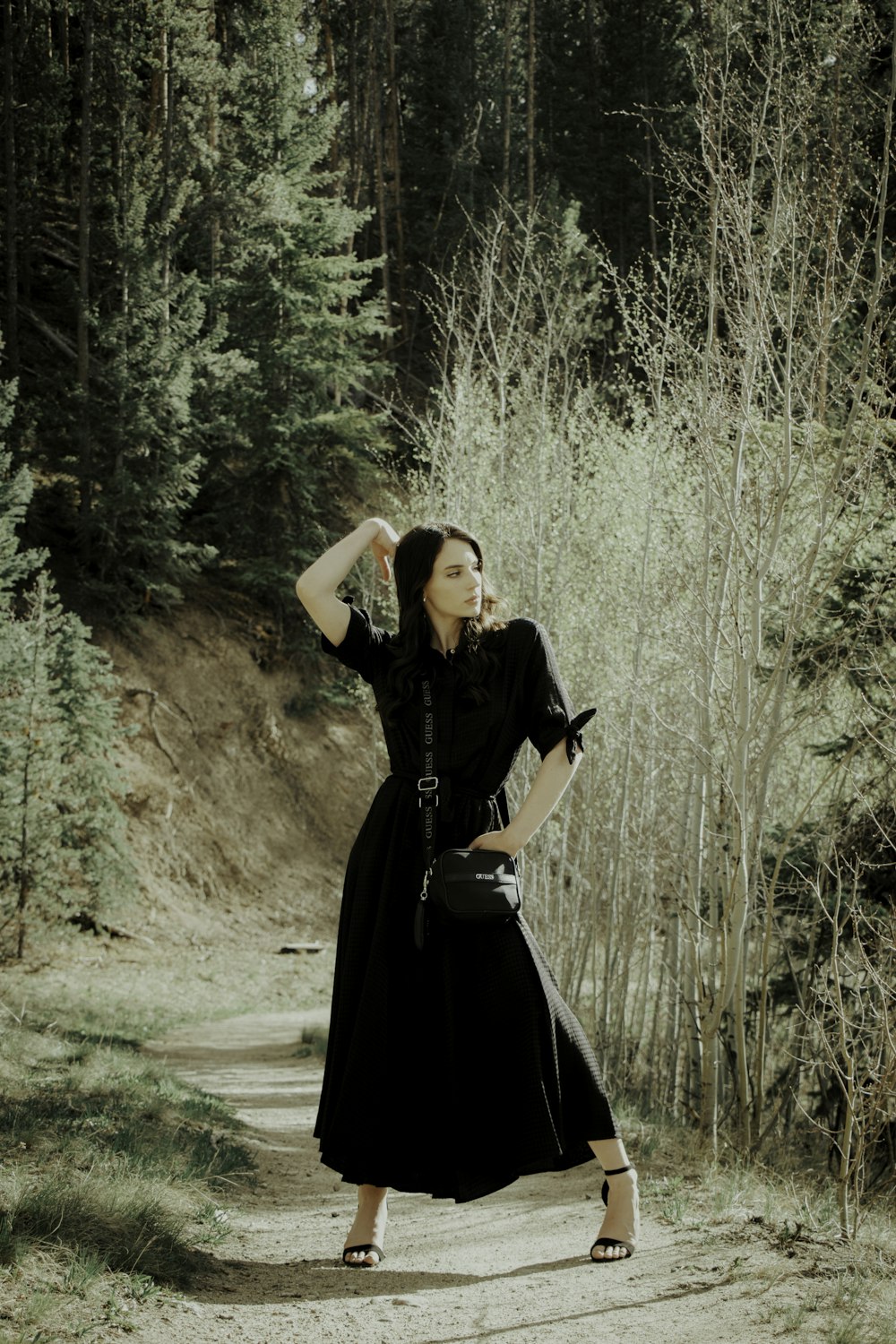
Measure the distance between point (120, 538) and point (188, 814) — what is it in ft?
13.9

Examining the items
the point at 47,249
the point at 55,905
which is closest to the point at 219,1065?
the point at 55,905

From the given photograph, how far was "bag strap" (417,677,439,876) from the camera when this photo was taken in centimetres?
304

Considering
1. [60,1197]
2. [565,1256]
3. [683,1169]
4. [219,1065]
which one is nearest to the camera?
Result: [60,1197]

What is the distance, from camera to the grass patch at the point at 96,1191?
254cm

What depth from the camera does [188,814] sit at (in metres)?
17.1

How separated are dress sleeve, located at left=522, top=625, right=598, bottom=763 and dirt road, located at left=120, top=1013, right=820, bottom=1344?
140 centimetres

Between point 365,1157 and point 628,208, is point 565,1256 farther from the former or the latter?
point 628,208

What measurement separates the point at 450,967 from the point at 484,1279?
0.91 m

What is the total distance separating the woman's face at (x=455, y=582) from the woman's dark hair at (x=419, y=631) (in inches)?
0.7

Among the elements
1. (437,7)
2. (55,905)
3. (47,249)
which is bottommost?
(55,905)

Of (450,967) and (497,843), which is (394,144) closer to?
(497,843)

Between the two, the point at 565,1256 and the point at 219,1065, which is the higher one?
the point at 565,1256

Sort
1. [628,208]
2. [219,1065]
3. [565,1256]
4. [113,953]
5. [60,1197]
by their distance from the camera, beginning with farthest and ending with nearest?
[628,208] → [113,953] → [219,1065] → [565,1256] → [60,1197]

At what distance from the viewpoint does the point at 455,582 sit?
10.4ft
